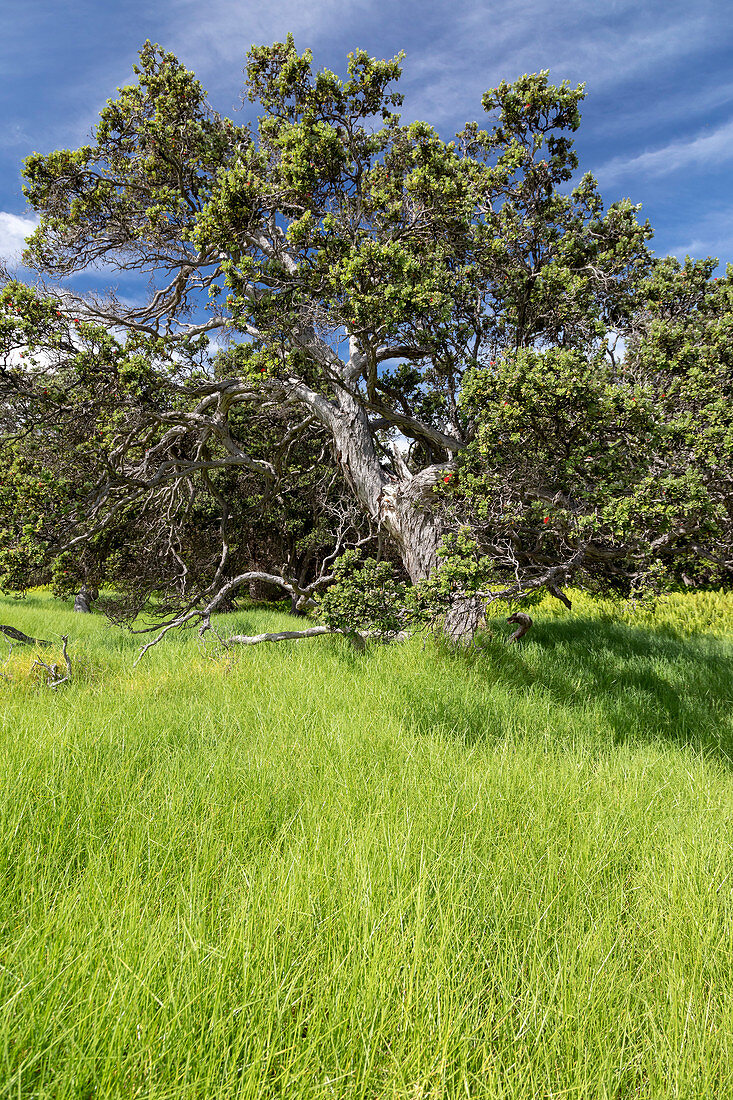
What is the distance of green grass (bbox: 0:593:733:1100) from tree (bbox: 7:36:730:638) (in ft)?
6.22

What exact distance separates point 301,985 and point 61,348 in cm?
719

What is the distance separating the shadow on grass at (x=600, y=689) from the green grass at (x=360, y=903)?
2.9 inches

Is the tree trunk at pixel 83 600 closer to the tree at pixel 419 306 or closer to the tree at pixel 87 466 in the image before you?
the tree at pixel 87 466

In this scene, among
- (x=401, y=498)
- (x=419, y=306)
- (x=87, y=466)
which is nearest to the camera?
(x=419, y=306)

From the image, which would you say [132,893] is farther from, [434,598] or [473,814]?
[434,598]

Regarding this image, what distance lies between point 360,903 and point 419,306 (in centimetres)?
522

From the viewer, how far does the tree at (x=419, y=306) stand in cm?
479

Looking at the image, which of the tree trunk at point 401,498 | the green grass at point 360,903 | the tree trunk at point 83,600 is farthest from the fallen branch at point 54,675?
the tree trunk at point 83,600

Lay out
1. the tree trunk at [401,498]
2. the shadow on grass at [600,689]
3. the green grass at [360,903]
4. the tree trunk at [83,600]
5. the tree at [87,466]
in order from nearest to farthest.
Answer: the green grass at [360,903] → the shadow on grass at [600,689] → the tree at [87,466] → the tree trunk at [401,498] → the tree trunk at [83,600]

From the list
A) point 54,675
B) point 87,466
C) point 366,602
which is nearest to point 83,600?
point 87,466

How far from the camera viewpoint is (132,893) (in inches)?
85.0

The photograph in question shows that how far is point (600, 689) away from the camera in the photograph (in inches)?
231

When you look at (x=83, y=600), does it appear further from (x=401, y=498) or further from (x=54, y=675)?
(x=401, y=498)

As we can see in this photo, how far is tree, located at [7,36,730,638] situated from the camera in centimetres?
479
